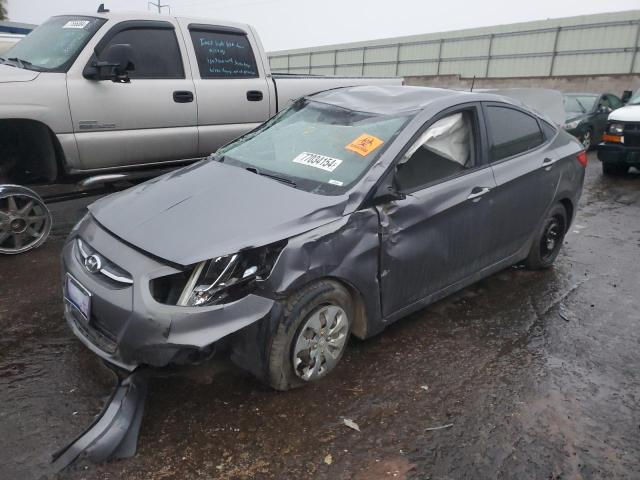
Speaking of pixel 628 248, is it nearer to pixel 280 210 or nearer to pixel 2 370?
pixel 280 210

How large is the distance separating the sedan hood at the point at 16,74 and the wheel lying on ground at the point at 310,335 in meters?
3.35

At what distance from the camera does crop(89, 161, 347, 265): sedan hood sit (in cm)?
249

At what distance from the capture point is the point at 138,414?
2.49 meters

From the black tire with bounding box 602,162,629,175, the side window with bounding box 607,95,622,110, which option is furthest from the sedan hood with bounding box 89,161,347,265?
the side window with bounding box 607,95,622,110

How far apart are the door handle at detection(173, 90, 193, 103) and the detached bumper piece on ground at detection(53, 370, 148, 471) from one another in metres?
3.30

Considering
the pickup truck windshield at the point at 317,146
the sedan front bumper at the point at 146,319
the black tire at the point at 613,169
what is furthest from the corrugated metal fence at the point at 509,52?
the sedan front bumper at the point at 146,319

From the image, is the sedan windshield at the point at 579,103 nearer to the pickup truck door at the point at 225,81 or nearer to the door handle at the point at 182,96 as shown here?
the pickup truck door at the point at 225,81

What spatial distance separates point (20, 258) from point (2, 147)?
3.52 ft

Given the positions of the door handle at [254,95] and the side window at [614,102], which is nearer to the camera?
the door handle at [254,95]

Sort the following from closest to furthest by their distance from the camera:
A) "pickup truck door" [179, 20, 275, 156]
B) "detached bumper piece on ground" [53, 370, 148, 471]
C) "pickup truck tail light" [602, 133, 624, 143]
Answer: "detached bumper piece on ground" [53, 370, 148, 471]
"pickup truck door" [179, 20, 275, 156]
"pickup truck tail light" [602, 133, 624, 143]

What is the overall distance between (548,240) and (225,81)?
3718 mm

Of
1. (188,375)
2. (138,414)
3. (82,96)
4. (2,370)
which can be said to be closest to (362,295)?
(188,375)

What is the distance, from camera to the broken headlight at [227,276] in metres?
2.39

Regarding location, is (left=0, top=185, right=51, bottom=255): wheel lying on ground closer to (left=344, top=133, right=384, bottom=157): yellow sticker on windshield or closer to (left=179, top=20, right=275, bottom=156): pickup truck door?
(left=179, top=20, right=275, bottom=156): pickup truck door
